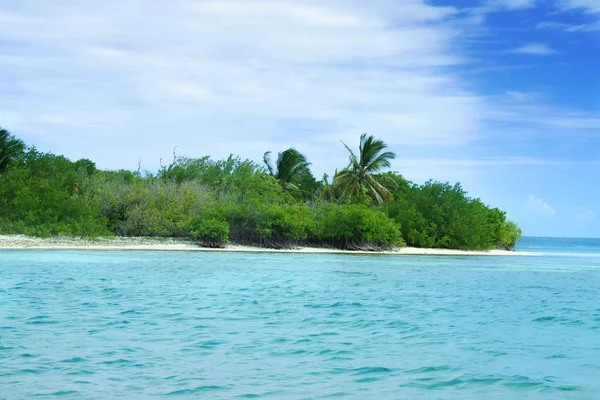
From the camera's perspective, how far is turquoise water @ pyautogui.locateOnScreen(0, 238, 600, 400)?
634 centimetres

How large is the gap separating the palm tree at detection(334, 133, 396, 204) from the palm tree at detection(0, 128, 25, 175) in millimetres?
21772

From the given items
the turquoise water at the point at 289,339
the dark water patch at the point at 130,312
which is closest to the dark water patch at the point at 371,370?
the turquoise water at the point at 289,339

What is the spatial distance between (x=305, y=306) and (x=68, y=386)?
22.5 ft

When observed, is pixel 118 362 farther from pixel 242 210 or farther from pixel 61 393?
pixel 242 210

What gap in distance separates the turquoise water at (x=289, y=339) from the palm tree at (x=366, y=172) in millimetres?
25755

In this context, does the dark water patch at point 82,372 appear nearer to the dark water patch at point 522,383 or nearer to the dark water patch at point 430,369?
the dark water patch at point 430,369

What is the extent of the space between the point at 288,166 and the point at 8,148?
1945cm

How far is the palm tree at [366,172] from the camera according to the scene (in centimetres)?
4312

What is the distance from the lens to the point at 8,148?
146 feet

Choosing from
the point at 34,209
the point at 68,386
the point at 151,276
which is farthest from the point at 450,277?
the point at 34,209

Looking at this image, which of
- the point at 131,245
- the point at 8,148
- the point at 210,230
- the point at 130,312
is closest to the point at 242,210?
the point at 210,230

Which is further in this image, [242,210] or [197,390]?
[242,210]

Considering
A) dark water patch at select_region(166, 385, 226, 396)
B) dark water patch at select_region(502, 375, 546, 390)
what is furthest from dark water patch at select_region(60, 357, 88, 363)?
dark water patch at select_region(502, 375, 546, 390)

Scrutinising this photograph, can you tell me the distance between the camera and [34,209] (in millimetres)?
34156
